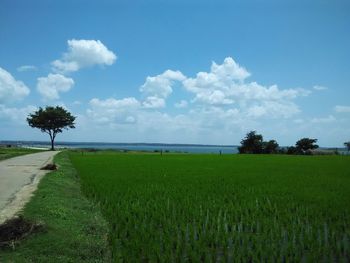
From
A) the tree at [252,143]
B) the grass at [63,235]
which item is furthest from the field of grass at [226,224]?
the tree at [252,143]

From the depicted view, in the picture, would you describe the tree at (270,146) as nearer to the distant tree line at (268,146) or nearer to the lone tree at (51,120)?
the distant tree line at (268,146)

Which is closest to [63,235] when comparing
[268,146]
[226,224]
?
[226,224]

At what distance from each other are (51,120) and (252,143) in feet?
108

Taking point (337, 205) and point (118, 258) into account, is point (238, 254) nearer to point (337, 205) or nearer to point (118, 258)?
point (118, 258)

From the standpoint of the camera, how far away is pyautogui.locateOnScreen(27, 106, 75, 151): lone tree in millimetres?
62906

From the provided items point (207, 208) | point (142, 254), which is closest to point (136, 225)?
point (142, 254)

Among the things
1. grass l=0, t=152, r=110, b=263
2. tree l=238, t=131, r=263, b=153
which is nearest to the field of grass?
grass l=0, t=152, r=110, b=263

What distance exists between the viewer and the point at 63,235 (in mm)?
6543

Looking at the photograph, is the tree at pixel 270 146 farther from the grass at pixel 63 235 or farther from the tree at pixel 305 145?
the grass at pixel 63 235

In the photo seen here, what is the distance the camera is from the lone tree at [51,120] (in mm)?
62906

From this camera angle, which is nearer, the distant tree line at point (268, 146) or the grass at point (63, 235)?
the grass at point (63, 235)

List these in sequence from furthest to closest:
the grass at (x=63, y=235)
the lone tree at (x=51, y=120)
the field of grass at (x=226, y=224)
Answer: the lone tree at (x=51, y=120), the field of grass at (x=226, y=224), the grass at (x=63, y=235)

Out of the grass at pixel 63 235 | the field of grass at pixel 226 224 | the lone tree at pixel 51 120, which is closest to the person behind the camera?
the grass at pixel 63 235

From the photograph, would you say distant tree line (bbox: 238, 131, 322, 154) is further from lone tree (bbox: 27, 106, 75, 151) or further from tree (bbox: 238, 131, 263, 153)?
lone tree (bbox: 27, 106, 75, 151)
